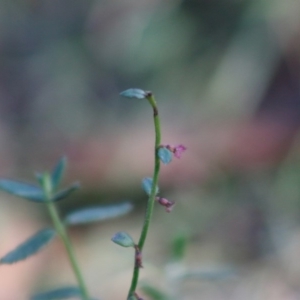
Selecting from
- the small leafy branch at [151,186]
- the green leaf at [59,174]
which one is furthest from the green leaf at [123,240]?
the green leaf at [59,174]

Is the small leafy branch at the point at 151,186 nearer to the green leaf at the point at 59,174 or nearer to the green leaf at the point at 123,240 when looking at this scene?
the green leaf at the point at 123,240

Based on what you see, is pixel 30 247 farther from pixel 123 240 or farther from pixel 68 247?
pixel 123 240

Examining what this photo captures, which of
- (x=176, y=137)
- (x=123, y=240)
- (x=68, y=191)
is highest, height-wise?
(x=176, y=137)

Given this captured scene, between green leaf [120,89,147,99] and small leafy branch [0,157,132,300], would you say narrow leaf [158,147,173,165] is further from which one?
small leafy branch [0,157,132,300]

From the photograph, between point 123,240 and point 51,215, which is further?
point 51,215

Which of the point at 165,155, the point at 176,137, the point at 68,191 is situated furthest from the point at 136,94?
the point at 176,137

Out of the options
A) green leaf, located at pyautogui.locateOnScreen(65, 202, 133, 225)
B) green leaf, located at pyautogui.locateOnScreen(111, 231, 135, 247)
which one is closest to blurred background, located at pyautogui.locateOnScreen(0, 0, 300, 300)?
green leaf, located at pyautogui.locateOnScreen(65, 202, 133, 225)
